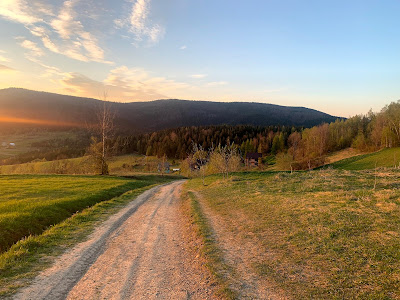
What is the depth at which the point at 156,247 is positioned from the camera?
10398mm

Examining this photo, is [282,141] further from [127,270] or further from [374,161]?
[127,270]

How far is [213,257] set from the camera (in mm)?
8805

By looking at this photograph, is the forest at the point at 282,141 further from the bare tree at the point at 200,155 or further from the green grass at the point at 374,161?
the green grass at the point at 374,161

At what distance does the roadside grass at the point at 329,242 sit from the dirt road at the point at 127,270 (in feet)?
7.96

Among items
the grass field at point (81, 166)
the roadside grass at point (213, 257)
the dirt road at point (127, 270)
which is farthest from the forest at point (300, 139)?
the dirt road at point (127, 270)

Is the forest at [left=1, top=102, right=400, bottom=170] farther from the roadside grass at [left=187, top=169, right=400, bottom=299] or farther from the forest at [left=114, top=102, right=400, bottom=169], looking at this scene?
the roadside grass at [left=187, top=169, right=400, bottom=299]

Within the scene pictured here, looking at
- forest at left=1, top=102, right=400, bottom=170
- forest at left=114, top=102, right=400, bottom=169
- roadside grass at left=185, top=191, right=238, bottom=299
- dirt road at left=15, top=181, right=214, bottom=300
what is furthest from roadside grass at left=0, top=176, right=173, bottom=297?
forest at left=1, top=102, right=400, bottom=170

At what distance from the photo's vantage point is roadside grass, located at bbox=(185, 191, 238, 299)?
6422 millimetres

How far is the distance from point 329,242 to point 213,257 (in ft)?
15.2

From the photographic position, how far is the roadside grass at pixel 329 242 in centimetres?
636

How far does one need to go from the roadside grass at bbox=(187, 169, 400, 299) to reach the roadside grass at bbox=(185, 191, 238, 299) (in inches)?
46.9

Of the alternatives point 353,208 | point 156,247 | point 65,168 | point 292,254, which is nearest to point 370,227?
point 353,208

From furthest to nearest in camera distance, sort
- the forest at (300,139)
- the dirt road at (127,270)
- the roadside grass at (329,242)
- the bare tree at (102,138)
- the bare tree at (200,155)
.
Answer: the forest at (300,139), the bare tree at (102,138), the bare tree at (200,155), the dirt road at (127,270), the roadside grass at (329,242)

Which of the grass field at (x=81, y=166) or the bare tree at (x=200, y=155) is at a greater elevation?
the bare tree at (x=200, y=155)
